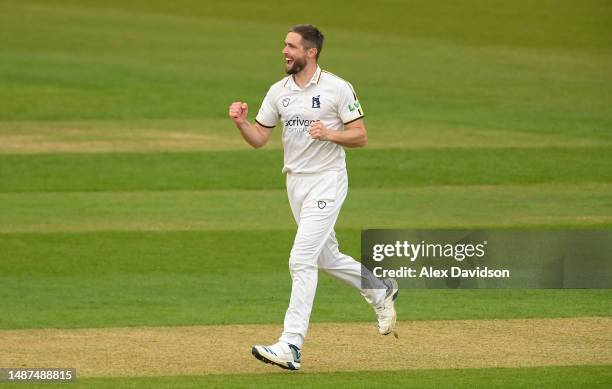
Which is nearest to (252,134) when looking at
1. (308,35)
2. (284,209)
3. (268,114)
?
(268,114)

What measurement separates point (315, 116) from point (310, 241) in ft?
2.96

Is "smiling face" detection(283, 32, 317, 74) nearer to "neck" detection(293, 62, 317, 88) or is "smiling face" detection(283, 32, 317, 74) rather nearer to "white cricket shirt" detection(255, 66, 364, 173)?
"neck" detection(293, 62, 317, 88)

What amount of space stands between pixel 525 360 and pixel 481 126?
46.9 feet

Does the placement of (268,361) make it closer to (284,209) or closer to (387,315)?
(387,315)

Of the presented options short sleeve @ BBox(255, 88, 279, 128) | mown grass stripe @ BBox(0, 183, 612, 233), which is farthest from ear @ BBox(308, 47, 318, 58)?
mown grass stripe @ BBox(0, 183, 612, 233)

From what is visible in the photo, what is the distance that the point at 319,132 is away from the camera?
9695 mm

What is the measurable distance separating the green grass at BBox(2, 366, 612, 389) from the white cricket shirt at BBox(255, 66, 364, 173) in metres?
1.53

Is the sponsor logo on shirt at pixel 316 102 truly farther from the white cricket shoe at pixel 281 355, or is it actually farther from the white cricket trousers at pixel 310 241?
the white cricket shoe at pixel 281 355

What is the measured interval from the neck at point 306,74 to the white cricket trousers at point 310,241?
0.67 metres

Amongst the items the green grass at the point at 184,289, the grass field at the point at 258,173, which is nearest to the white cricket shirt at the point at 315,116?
the grass field at the point at 258,173

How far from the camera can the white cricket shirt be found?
32.9 feet

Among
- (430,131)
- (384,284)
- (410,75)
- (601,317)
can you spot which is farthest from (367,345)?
(410,75)

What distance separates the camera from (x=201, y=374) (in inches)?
380

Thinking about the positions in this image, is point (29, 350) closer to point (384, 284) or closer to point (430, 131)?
point (384, 284)
